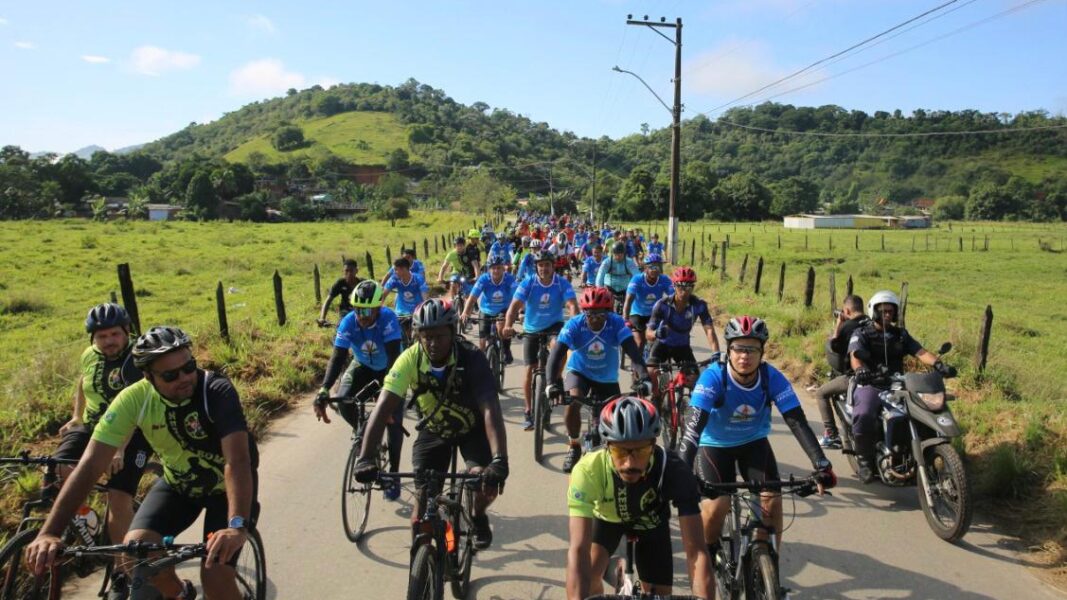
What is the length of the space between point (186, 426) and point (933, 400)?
18.6 feet

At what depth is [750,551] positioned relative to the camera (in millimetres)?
3945

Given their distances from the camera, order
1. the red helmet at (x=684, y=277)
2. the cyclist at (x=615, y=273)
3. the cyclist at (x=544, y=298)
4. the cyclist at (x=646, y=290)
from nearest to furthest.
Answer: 1. the red helmet at (x=684, y=277)
2. the cyclist at (x=544, y=298)
3. the cyclist at (x=646, y=290)
4. the cyclist at (x=615, y=273)

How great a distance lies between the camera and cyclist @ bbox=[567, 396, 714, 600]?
Result: 3.52 m

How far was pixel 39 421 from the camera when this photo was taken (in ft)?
25.1

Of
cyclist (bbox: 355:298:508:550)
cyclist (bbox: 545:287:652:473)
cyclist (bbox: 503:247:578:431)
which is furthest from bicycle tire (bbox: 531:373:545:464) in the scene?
cyclist (bbox: 355:298:508:550)

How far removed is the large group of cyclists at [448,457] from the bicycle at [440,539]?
15mm

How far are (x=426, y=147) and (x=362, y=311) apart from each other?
148 meters

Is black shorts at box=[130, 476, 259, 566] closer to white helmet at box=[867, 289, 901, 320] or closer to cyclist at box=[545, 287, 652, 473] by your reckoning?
cyclist at box=[545, 287, 652, 473]

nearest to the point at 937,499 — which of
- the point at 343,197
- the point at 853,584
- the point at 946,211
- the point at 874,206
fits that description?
the point at 853,584

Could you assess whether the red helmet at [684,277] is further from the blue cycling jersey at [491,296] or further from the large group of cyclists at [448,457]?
the blue cycling jersey at [491,296]

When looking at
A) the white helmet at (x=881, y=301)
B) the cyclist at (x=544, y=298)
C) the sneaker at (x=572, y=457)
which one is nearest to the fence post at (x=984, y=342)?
the white helmet at (x=881, y=301)

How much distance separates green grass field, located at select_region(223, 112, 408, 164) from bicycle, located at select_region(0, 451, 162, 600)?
132m

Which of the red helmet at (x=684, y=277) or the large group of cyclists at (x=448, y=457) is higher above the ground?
the red helmet at (x=684, y=277)

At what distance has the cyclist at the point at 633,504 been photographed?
3.52 meters
